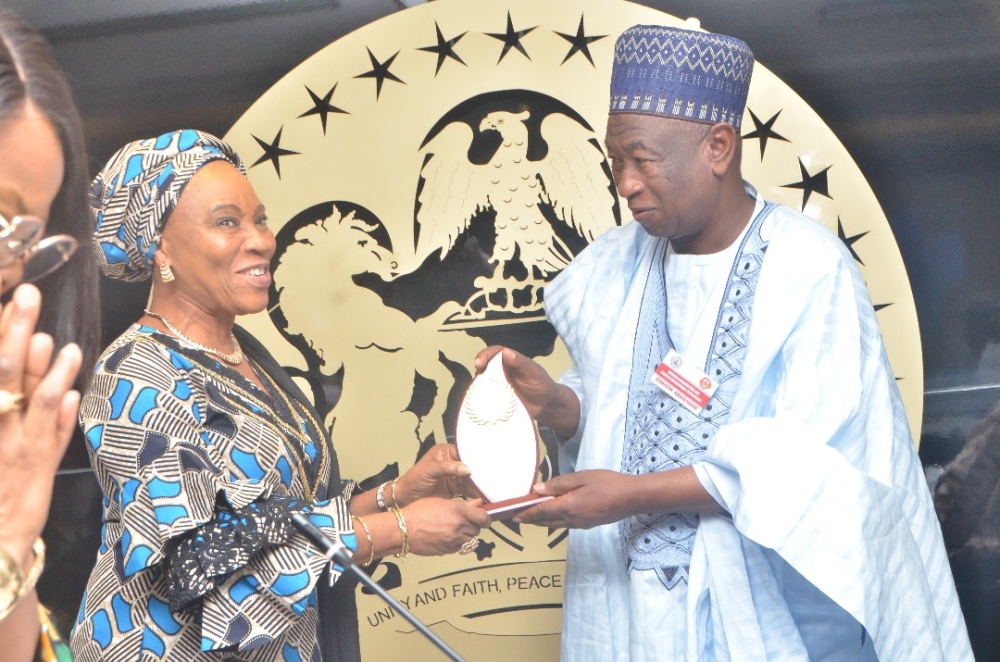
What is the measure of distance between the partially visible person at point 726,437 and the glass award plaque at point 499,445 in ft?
0.26

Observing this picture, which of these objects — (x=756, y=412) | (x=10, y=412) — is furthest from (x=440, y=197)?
(x=10, y=412)

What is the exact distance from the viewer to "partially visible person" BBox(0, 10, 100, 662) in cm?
118

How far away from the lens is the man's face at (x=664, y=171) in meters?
2.54

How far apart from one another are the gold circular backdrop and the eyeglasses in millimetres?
2130

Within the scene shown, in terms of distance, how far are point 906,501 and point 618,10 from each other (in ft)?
5.47

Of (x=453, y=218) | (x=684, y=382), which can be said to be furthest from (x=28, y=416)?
(x=453, y=218)

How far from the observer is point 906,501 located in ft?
8.23

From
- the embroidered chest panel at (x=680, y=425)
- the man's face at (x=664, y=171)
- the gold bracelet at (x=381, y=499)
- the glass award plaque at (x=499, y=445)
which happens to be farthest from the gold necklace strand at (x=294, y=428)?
the man's face at (x=664, y=171)

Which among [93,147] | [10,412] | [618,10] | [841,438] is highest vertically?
[618,10]

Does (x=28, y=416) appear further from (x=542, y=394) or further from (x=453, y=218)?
(x=453, y=218)

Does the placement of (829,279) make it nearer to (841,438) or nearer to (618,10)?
(841,438)

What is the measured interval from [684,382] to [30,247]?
1586 mm

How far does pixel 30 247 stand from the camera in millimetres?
1201

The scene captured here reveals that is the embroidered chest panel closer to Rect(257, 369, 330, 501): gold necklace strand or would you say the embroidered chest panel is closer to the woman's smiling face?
Rect(257, 369, 330, 501): gold necklace strand
